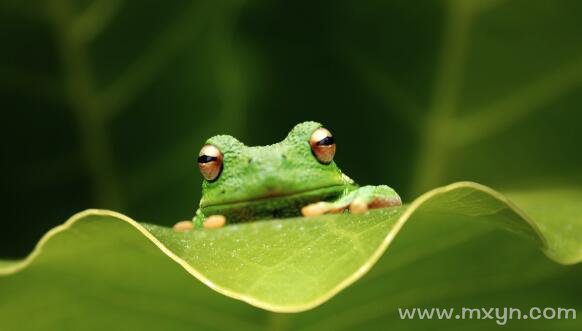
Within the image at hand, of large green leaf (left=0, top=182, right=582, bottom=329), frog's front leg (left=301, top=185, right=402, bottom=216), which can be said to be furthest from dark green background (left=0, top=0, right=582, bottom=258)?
large green leaf (left=0, top=182, right=582, bottom=329)

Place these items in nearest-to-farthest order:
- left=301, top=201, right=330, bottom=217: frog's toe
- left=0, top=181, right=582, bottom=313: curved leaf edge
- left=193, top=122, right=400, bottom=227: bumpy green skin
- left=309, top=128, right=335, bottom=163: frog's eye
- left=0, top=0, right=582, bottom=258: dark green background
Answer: left=0, top=181, right=582, bottom=313: curved leaf edge → left=301, top=201, right=330, bottom=217: frog's toe → left=193, top=122, right=400, bottom=227: bumpy green skin → left=309, top=128, right=335, bottom=163: frog's eye → left=0, top=0, right=582, bottom=258: dark green background

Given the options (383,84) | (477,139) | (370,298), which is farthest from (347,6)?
(370,298)

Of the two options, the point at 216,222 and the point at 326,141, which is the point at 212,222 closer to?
the point at 216,222

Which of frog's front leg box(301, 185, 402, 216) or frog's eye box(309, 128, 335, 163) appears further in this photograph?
frog's eye box(309, 128, 335, 163)

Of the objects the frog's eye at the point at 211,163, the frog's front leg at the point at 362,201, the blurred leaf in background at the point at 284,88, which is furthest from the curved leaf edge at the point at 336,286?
the blurred leaf in background at the point at 284,88

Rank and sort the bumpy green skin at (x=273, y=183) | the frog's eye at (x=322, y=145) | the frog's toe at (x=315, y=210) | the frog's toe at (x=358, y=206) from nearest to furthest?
the frog's toe at (x=358, y=206) → the frog's toe at (x=315, y=210) → the bumpy green skin at (x=273, y=183) → the frog's eye at (x=322, y=145)

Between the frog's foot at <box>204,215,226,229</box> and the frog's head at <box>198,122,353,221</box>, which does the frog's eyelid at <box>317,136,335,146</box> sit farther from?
the frog's foot at <box>204,215,226,229</box>

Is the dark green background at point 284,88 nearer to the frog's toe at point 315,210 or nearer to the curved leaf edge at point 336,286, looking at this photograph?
the frog's toe at point 315,210
